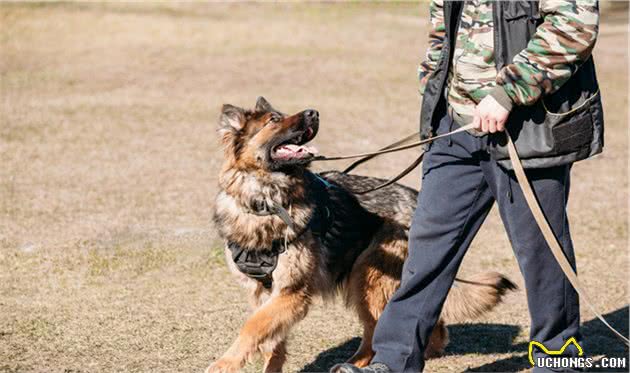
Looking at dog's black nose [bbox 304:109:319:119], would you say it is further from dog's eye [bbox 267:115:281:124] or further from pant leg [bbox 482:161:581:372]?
pant leg [bbox 482:161:581:372]

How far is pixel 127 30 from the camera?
2167 centimetres

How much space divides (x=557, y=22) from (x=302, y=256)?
190 cm

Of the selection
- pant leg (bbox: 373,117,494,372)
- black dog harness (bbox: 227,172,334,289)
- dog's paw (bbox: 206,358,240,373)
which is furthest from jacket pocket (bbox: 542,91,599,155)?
dog's paw (bbox: 206,358,240,373)

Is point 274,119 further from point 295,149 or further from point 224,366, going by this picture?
point 224,366

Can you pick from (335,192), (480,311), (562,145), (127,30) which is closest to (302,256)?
(335,192)

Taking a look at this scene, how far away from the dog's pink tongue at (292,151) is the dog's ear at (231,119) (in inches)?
11.3

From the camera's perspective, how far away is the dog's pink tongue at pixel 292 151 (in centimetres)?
483

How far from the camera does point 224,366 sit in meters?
4.46

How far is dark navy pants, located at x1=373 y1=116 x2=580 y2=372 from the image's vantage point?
4.10 meters

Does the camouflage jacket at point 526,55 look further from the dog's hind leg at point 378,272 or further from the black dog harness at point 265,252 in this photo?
the dog's hind leg at point 378,272

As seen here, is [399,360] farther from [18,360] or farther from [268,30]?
[268,30]

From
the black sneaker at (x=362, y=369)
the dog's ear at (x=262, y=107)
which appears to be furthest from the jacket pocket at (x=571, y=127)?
the dog's ear at (x=262, y=107)

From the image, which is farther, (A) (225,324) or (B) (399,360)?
(A) (225,324)

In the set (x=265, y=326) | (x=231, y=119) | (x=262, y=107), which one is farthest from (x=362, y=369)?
(x=262, y=107)
